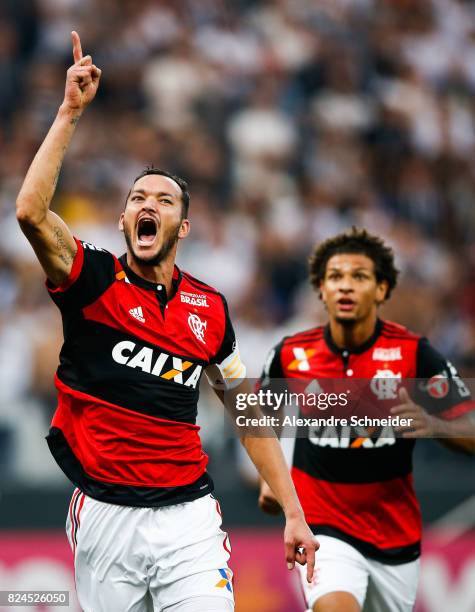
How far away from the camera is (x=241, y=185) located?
11.4 metres

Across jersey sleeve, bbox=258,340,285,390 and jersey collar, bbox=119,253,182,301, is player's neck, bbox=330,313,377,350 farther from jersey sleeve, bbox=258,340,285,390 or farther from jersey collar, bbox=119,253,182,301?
jersey collar, bbox=119,253,182,301

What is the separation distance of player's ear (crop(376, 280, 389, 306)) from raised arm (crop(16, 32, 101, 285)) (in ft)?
7.64

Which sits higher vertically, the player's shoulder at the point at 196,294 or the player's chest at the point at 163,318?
the player's shoulder at the point at 196,294

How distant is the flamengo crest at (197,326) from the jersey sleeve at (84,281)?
454 mm

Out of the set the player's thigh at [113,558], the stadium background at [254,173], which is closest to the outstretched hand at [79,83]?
the player's thigh at [113,558]

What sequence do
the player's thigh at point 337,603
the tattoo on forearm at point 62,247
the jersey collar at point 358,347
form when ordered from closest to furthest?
the tattoo on forearm at point 62,247 < the player's thigh at point 337,603 < the jersey collar at point 358,347

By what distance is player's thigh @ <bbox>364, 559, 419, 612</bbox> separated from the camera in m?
5.79

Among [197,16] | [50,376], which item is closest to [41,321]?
[50,376]

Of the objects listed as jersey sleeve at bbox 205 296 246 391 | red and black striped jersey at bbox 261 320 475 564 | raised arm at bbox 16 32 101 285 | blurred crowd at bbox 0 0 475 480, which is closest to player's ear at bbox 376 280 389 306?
red and black striped jersey at bbox 261 320 475 564

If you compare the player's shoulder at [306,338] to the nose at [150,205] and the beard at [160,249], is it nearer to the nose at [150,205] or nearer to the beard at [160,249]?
A: the beard at [160,249]

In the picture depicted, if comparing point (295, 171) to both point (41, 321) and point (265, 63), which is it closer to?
point (265, 63)

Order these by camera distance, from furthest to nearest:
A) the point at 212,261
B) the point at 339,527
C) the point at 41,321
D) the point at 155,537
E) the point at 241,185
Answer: the point at 241,185 → the point at 212,261 → the point at 41,321 → the point at 339,527 → the point at 155,537

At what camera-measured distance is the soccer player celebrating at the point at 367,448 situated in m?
5.73

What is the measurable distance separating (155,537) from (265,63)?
8495 millimetres
